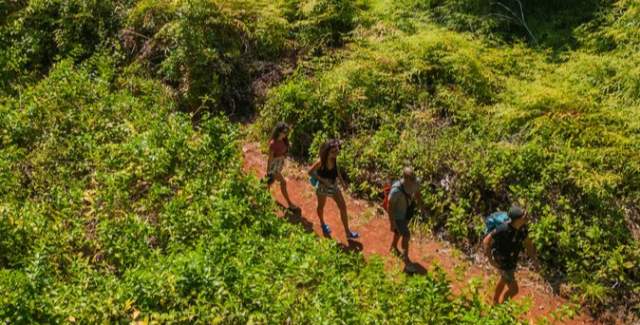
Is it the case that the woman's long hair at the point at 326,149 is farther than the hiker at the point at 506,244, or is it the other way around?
the woman's long hair at the point at 326,149

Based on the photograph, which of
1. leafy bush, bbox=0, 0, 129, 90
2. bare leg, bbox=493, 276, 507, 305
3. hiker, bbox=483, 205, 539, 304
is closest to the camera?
hiker, bbox=483, 205, 539, 304

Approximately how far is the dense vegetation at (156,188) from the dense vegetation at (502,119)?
5.87 ft

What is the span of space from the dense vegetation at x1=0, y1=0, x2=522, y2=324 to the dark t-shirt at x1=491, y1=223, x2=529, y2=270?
2.09 ft

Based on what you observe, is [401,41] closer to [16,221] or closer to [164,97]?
[164,97]

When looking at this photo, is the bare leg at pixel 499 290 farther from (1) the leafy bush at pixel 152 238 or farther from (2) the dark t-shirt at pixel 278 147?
(2) the dark t-shirt at pixel 278 147

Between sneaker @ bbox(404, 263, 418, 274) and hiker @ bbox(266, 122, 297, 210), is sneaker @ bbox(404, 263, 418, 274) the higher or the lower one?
the lower one

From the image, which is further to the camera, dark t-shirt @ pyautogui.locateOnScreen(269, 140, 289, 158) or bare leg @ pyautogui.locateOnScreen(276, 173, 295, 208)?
bare leg @ pyautogui.locateOnScreen(276, 173, 295, 208)

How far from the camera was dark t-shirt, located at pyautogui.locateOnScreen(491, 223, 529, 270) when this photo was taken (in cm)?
670

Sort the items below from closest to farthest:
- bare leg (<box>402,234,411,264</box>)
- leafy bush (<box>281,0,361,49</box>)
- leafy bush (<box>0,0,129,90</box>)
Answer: bare leg (<box>402,234,411,264</box>) → leafy bush (<box>281,0,361,49</box>) → leafy bush (<box>0,0,129,90</box>)

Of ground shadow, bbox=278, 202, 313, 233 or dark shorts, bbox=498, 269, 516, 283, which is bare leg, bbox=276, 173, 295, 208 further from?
dark shorts, bbox=498, 269, 516, 283

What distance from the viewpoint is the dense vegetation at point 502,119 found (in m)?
8.10

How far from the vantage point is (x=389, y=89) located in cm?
1054

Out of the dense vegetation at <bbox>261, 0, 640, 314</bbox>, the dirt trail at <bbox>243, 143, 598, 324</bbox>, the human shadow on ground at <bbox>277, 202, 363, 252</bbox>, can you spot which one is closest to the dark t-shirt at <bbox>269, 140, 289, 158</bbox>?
the dirt trail at <bbox>243, 143, 598, 324</bbox>

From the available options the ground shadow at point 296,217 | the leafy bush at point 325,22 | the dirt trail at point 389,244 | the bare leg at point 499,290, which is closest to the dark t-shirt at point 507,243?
the bare leg at point 499,290
